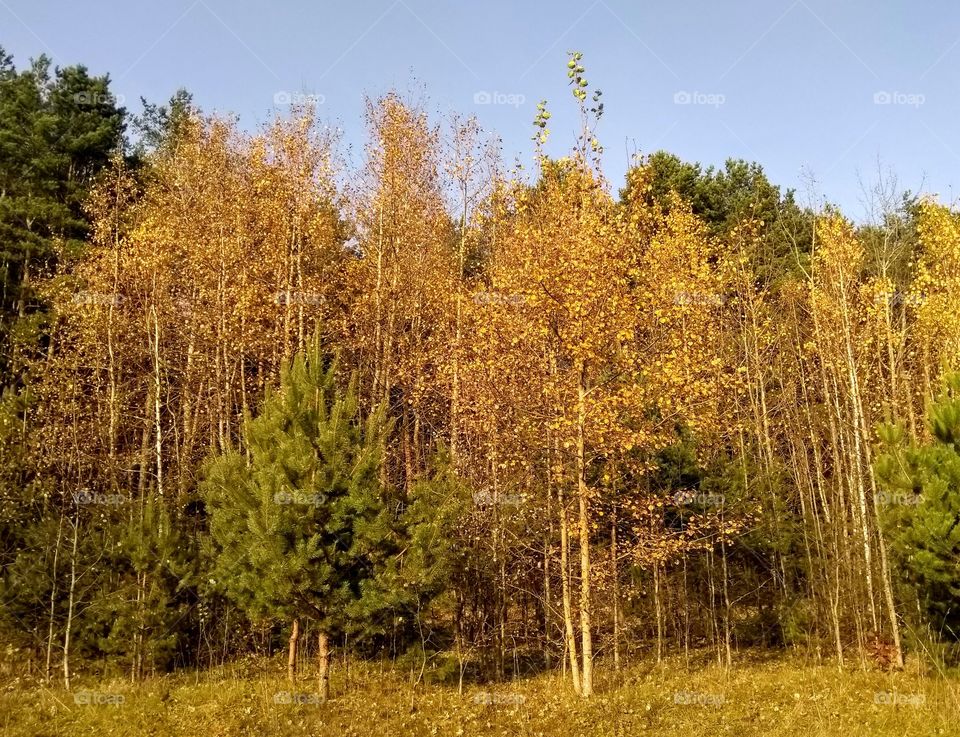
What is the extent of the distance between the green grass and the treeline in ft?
2.76

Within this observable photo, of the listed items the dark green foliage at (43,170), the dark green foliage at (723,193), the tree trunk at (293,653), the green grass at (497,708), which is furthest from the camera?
the dark green foliage at (723,193)

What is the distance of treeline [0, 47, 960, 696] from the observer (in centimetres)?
1273

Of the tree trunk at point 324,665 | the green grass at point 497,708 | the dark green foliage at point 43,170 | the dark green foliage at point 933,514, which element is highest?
the dark green foliage at point 43,170

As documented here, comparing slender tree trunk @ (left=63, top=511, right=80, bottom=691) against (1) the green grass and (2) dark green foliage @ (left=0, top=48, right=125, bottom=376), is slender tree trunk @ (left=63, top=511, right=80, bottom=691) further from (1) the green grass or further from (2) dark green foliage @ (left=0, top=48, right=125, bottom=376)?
(2) dark green foliage @ (left=0, top=48, right=125, bottom=376)

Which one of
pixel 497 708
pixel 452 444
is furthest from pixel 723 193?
pixel 497 708

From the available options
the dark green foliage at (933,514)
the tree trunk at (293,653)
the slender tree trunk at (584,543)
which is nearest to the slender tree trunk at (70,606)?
the tree trunk at (293,653)

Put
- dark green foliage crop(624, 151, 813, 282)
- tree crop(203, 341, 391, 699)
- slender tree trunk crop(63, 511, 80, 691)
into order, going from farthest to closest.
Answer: dark green foliage crop(624, 151, 813, 282)
slender tree trunk crop(63, 511, 80, 691)
tree crop(203, 341, 391, 699)

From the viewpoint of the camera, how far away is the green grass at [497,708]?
36.0 ft

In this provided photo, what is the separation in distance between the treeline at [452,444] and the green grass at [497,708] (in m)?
0.84

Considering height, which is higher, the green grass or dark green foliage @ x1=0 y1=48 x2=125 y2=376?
dark green foliage @ x1=0 y1=48 x2=125 y2=376

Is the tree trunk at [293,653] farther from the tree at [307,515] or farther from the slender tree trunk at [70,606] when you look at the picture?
the slender tree trunk at [70,606]

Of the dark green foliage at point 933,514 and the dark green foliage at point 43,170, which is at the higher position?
the dark green foliage at point 43,170

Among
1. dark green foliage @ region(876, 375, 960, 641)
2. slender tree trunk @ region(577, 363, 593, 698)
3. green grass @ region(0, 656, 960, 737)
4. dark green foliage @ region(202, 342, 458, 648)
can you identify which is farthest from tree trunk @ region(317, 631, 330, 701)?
dark green foliage @ region(876, 375, 960, 641)

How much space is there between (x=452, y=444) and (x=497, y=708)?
6.16 metres
